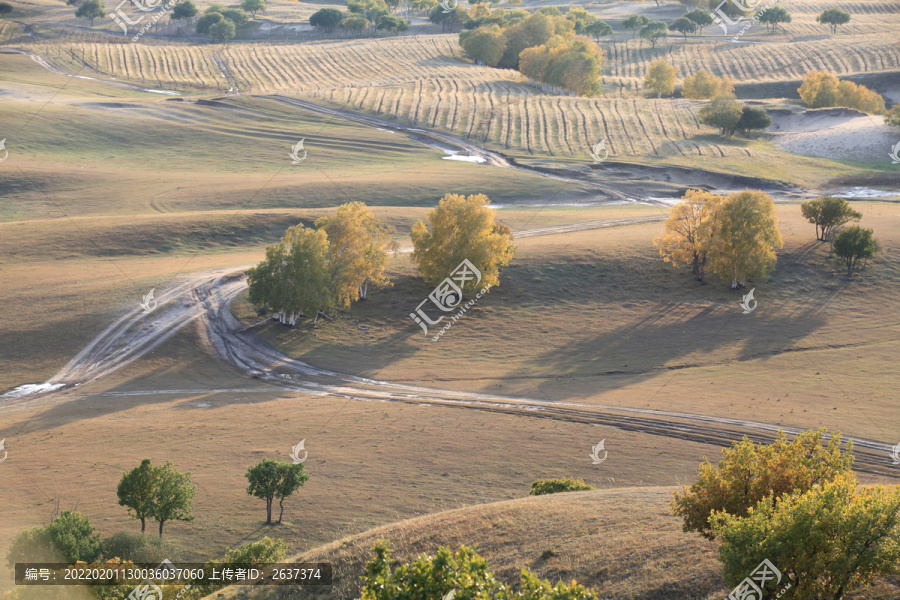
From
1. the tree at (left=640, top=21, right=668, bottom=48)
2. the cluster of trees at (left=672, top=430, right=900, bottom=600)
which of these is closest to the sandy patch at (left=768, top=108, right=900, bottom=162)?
the tree at (left=640, top=21, right=668, bottom=48)

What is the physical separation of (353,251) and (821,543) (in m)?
52.0

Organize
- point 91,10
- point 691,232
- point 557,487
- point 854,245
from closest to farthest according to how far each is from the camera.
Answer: point 557,487 → point 854,245 → point 691,232 → point 91,10

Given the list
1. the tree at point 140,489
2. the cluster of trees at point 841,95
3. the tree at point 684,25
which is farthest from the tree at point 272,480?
the tree at point 684,25

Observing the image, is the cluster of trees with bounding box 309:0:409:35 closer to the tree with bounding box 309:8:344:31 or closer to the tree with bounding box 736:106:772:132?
the tree with bounding box 309:8:344:31

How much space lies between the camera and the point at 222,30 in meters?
173

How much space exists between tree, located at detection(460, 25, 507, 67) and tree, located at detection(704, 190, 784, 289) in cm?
11408

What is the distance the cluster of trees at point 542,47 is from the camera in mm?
146000

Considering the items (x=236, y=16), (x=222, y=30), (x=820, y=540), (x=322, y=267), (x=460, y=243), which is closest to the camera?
(x=820, y=540)

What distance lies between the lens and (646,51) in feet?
607

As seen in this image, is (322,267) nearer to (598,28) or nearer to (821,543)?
(821,543)

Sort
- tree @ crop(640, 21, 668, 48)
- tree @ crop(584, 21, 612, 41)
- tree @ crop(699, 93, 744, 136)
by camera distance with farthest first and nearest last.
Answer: tree @ crop(584, 21, 612, 41) → tree @ crop(640, 21, 668, 48) → tree @ crop(699, 93, 744, 136)

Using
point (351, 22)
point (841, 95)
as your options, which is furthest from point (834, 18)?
point (351, 22)

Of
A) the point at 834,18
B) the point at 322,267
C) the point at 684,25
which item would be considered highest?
the point at 834,18

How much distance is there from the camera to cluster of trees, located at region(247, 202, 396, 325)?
2303 inches
